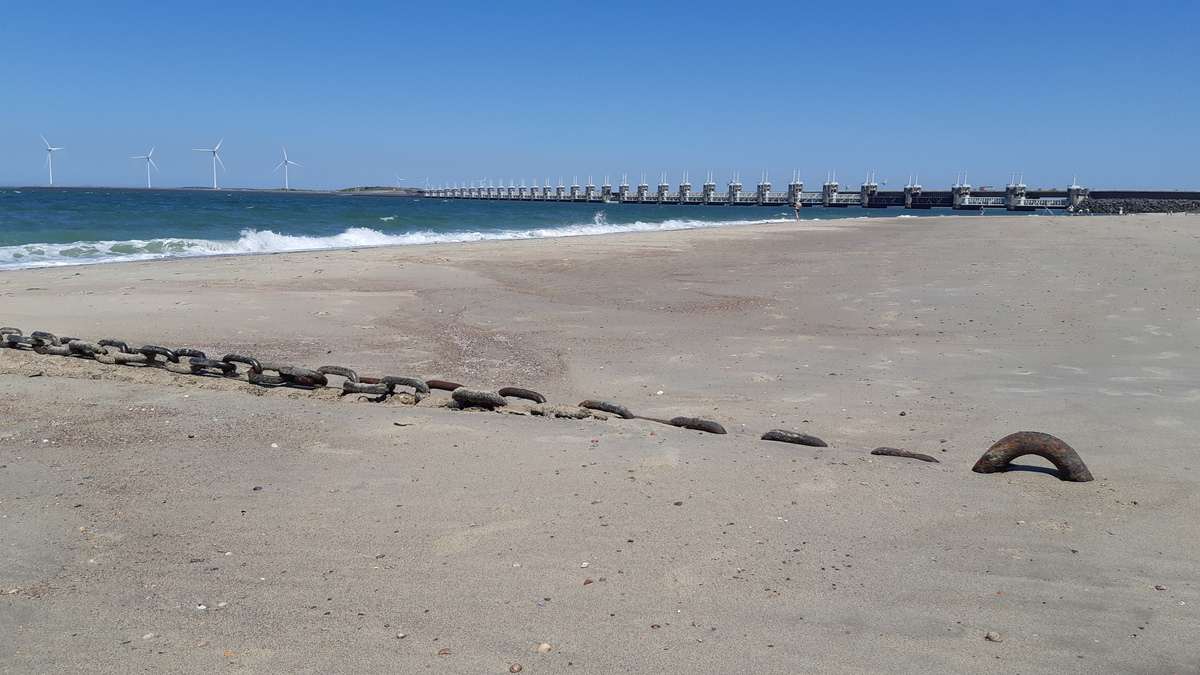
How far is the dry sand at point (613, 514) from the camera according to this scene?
8.67ft

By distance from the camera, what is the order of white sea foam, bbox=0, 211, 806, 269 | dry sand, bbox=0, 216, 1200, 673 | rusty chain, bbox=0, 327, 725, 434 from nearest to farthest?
1. dry sand, bbox=0, 216, 1200, 673
2. rusty chain, bbox=0, 327, 725, 434
3. white sea foam, bbox=0, 211, 806, 269

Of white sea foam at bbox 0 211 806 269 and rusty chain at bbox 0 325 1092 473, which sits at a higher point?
white sea foam at bbox 0 211 806 269

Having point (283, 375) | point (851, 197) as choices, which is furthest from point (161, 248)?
point (851, 197)

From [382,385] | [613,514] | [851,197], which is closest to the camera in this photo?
[613,514]

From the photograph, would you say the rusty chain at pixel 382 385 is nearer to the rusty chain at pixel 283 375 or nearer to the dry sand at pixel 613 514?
the rusty chain at pixel 283 375

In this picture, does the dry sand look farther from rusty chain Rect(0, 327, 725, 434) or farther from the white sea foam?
the white sea foam

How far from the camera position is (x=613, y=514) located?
144 inches

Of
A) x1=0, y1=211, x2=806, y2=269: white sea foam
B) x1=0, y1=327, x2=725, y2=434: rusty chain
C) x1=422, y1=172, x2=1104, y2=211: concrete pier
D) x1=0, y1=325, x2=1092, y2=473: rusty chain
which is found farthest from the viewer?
x1=422, y1=172, x2=1104, y2=211: concrete pier

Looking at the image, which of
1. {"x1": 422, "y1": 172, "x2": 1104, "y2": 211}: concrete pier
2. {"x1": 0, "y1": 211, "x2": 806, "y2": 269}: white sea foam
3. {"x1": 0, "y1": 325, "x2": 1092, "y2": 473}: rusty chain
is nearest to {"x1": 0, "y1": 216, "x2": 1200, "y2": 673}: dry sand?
{"x1": 0, "y1": 325, "x2": 1092, "y2": 473}: rusty chain

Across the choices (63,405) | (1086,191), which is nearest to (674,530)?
(63,405)

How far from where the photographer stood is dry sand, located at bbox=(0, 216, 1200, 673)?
264 cm

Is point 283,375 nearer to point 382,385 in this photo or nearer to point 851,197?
point 382,385

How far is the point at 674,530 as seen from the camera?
350 centimetres

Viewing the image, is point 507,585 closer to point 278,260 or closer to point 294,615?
point 294,615
